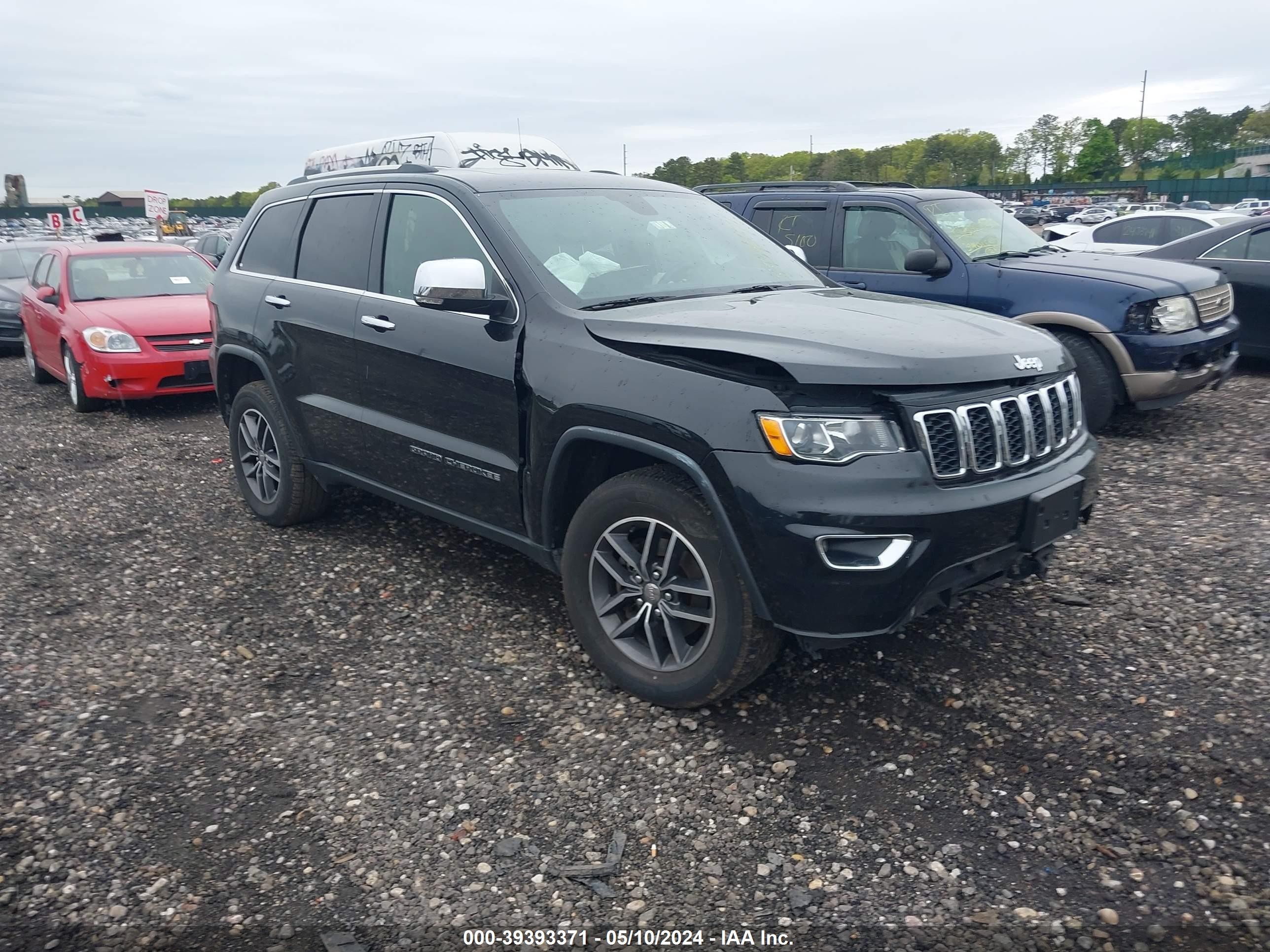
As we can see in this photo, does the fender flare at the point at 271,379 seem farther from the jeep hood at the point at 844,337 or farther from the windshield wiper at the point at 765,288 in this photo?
the windshield wiper at the point at 765,288

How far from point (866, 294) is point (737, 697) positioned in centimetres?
183

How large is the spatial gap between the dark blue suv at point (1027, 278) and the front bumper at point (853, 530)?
3.74 m

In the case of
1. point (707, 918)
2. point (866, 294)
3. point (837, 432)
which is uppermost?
point (866, 294)

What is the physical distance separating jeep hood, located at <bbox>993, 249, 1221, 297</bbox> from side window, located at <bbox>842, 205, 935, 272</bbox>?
0.68 metres

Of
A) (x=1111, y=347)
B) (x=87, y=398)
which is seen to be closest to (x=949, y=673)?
(x=1111, y=347)

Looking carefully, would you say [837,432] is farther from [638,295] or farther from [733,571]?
[638,295]

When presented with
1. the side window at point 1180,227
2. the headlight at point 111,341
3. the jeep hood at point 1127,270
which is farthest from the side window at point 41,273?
the side window at point 1180,227

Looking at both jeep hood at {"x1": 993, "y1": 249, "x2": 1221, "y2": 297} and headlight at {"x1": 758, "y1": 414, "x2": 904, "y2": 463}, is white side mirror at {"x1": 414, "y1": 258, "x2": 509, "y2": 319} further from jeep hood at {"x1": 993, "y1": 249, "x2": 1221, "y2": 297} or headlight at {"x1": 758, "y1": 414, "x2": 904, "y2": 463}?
jeep hood at {"x1": 993, "y1": 249, "x2": 1221, "y2": 297}

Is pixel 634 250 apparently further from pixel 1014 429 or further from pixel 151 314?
pixel 151 314

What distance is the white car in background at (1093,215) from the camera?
134 ft

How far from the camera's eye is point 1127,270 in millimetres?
7023

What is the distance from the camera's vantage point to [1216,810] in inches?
112

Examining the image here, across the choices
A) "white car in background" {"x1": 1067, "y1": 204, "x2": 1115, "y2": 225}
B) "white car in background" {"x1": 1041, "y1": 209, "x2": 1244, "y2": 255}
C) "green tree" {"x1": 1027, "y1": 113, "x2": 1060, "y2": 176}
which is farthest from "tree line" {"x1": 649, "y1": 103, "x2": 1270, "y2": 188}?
"white car in background" {"x1": 1041, "y1": 209, "x2": 1244, "y2": 255}

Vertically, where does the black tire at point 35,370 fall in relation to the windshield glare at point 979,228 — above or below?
below
